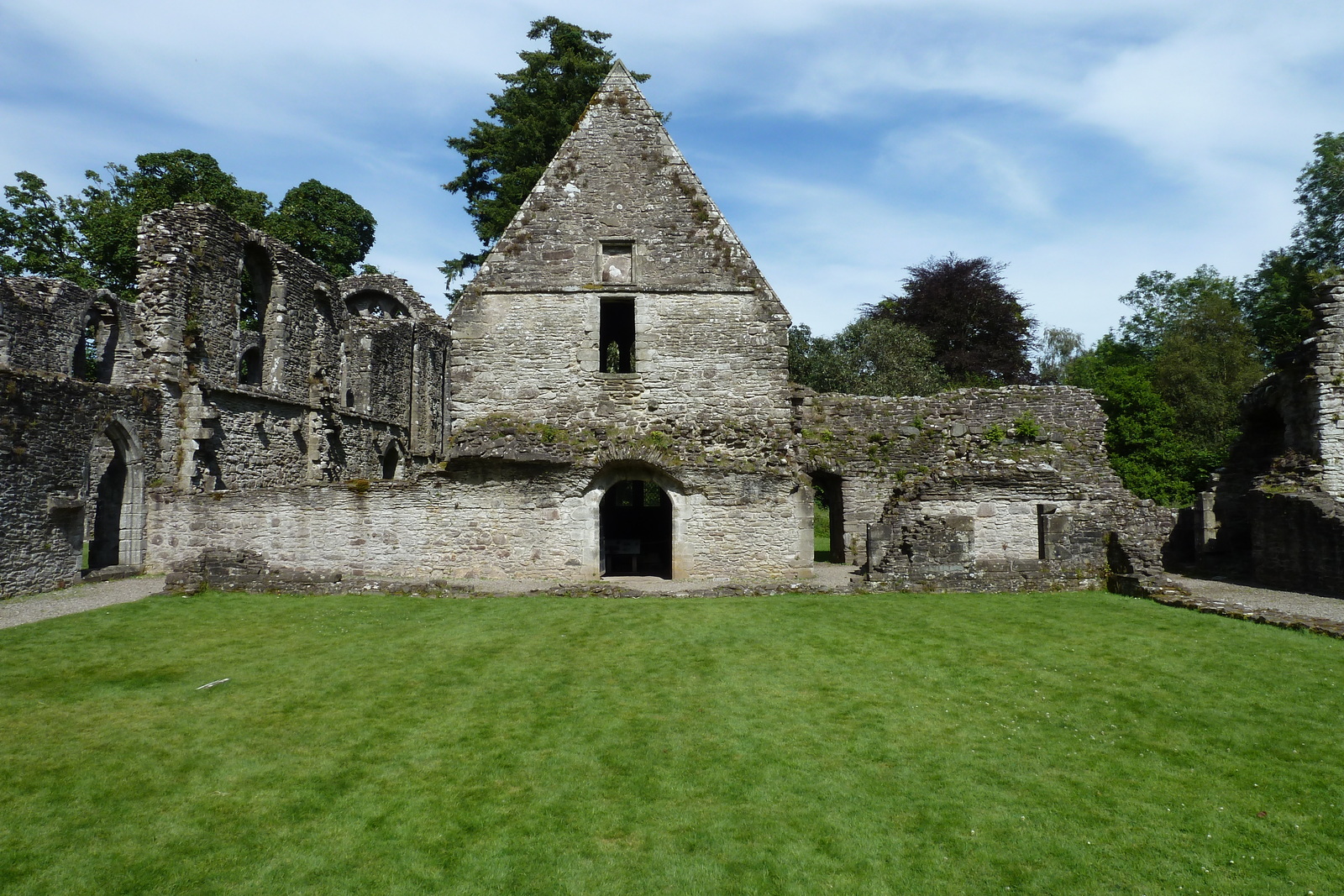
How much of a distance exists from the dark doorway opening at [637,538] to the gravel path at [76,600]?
8.57 meters

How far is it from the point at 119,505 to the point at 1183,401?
136ft

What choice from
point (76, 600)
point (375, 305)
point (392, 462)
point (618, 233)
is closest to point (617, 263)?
point (618, 233)

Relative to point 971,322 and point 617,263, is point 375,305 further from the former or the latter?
point 971,322

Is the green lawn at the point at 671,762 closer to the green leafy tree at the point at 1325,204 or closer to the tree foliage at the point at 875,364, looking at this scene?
the tree foliage at the point at 875,364

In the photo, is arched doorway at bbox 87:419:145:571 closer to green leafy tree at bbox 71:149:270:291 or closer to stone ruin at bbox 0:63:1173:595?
stone ruin at bbox 0:63:1173:595

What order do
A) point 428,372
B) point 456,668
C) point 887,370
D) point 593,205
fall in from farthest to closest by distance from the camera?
1. point 887,370
2. point 428,372
3. point 593,205
4. point 456,668

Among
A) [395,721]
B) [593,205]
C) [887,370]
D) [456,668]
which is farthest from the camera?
[887,370]

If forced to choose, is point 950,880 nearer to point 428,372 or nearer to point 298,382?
point 298,382

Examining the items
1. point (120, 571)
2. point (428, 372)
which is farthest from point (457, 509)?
point (428, 372)

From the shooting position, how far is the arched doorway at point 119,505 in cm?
1476

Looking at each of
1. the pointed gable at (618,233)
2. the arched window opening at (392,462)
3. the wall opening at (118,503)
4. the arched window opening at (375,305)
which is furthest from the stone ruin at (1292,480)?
the arched window opening at (375,305)

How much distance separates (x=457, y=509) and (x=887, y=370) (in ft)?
77.3

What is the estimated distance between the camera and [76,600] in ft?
40.2

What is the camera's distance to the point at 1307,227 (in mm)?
33969
